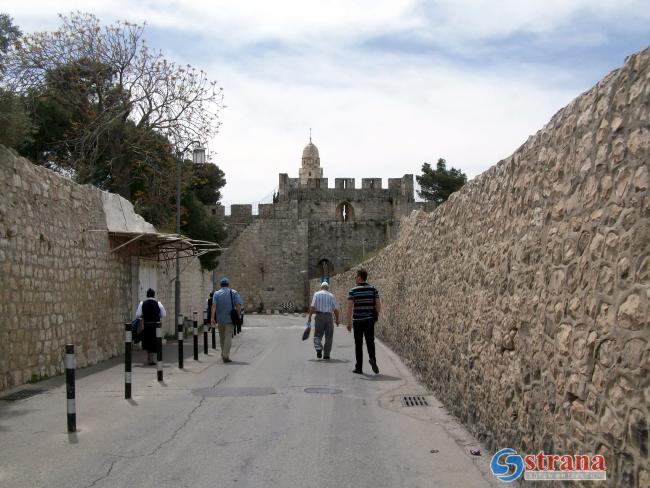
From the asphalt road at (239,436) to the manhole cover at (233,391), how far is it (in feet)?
0.09

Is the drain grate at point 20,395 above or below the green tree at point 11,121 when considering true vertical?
below

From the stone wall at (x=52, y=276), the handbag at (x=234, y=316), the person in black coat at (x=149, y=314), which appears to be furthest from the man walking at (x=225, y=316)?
the stone wall at (x=52, y=276)

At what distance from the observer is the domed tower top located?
244ft

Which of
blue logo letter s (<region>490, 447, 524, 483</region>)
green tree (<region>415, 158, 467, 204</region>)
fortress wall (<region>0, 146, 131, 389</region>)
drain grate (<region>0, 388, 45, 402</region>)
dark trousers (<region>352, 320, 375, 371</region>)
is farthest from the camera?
green tree (<region>415, 158, 467, 204</region>)

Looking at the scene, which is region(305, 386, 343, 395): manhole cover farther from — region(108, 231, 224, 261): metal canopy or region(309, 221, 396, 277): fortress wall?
region(309, 221, 396, 277): fortress wall

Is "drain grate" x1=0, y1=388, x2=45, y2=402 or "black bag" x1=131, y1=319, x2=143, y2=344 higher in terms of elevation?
"black bag" x1=131, y1=319, x2=143, y2=344

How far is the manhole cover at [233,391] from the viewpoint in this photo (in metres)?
9.74

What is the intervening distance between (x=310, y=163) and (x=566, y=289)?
70608 millimetres

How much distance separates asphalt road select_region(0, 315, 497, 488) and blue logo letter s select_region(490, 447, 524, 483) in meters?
0.08

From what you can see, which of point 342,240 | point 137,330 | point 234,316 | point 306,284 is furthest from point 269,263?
point 137,330

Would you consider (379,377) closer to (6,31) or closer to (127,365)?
(127,365)

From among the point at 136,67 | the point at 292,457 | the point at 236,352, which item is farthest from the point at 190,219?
the point at 292,457

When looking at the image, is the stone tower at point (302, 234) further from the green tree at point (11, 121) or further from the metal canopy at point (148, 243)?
the green tree at point (11, 121)

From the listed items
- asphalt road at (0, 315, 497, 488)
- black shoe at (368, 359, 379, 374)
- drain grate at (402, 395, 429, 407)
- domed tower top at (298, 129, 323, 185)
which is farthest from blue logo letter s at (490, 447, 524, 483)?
domed tower top at (298, 129, 323, 185)
